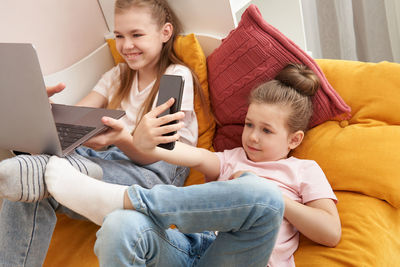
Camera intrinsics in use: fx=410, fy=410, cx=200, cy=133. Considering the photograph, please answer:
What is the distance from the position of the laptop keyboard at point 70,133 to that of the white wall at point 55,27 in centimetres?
58

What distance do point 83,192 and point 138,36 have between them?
0.72m

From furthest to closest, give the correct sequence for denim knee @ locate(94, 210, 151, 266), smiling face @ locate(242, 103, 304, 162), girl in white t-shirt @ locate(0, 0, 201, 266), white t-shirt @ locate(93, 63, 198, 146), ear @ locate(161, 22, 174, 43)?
ear @ locate(161, 22, 174, 43) → white t-shirt @ locate(93, 63, 198, 146) → smiling face @ locate(242, 103, 304, 162) → girl in white t-shirt @ locate(0, 0, 201, 266) → denim knee @ locate(94, 210, 151, 266)

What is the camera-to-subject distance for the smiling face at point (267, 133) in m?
1.13

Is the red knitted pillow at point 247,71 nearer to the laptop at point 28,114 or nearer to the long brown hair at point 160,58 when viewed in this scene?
the long brown hair at point 160,58

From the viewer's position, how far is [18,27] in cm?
151

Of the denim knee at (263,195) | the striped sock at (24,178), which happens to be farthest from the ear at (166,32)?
the denim knee at (263,195)

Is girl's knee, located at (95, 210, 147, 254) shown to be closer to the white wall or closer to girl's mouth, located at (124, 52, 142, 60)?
girl's mouth, located at (124, 52, 142, 60)

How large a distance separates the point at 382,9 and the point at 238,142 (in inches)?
39.0

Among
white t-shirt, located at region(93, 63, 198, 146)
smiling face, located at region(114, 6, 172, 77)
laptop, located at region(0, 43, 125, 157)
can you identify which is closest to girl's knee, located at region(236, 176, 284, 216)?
laptop, located at region(0, 43, 125, 157)

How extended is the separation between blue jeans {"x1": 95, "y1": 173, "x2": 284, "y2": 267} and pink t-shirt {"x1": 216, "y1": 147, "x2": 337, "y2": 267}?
0.45ft

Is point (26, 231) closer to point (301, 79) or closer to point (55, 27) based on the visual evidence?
point (301, 79)

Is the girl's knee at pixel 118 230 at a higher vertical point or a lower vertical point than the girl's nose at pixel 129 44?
lower

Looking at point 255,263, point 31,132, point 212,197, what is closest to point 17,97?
point 31,132

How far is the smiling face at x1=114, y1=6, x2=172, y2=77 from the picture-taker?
140cm
